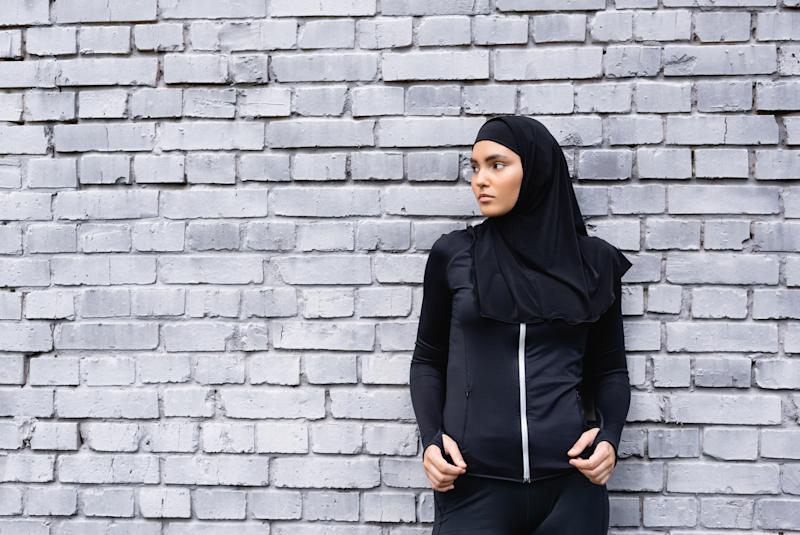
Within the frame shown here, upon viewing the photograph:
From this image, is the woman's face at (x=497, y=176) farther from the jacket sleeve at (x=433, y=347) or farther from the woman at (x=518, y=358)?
the jacket sleeve at (x=433, y=347)

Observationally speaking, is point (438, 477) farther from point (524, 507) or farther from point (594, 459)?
point (594, 459)

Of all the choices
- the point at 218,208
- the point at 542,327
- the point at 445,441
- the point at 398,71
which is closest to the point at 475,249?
the point at 542,327

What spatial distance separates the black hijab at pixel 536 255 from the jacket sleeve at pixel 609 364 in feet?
0.32

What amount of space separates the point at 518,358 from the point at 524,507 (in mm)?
422

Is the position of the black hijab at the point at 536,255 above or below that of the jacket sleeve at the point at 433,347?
above

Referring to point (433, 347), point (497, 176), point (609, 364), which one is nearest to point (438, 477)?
point (433, 347)

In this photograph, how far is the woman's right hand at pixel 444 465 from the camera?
78.6 inches

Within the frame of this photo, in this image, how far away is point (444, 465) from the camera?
6.54 ft

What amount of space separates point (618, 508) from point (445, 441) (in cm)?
81

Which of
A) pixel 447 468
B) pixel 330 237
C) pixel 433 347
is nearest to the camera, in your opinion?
pixel 447 468

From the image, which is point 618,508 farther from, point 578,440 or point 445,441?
point 445,441

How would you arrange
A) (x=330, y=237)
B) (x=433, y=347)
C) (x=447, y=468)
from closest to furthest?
(x=447, y=468) < (x=433, y=347) < (x=330, y=237)

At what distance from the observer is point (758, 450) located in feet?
7.93

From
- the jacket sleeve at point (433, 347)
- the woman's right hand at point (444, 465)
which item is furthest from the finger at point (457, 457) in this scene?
the jacket sleeve at point (433, 347)
